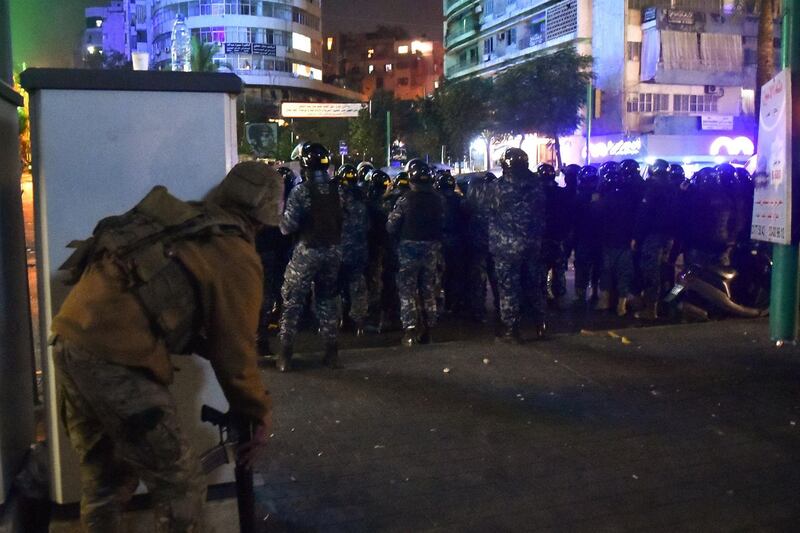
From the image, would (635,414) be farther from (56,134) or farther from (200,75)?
(56,134)

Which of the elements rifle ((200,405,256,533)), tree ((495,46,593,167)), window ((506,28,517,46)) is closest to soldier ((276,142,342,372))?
rifle ((200,405,256,533))

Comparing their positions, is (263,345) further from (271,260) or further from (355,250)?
(355,250)

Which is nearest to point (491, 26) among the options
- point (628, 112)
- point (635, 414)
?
point (628, 112)

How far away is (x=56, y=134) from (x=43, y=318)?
2.60 feet

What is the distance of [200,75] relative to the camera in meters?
3.47

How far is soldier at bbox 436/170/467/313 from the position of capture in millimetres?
9672

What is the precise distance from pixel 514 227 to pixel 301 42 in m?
85.6

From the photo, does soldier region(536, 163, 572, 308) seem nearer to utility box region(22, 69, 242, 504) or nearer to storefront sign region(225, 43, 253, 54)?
utility box region(22, 69, 242, 504)

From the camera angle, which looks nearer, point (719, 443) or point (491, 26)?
point (719, 443)

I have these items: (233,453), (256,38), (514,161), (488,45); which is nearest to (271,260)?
(514,161)

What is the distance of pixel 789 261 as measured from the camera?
7.54 meters

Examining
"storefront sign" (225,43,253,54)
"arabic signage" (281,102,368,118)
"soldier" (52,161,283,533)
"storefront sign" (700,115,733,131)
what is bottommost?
"soldier" (52,161,283,533)

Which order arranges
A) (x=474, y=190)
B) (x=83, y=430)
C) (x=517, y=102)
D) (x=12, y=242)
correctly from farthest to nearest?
(x=517, y=102), (x=474, y=190), (x=12, y=242), (x=83, y=430)

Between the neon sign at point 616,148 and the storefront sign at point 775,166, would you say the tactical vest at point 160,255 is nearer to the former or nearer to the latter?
the storefront sign at point 775,166
